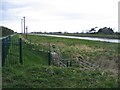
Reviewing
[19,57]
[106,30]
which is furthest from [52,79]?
[106,30]

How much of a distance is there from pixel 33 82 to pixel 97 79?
197cm

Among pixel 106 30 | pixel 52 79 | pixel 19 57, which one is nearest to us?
pixel 52 79

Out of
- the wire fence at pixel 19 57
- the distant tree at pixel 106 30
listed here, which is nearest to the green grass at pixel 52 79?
the wire fence at pixel 19 57

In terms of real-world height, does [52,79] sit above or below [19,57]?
below

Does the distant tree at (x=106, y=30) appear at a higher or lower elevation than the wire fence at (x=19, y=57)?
higher

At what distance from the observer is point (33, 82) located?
8.77 meters

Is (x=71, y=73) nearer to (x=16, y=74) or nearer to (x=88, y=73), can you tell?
(x=88, y=73)

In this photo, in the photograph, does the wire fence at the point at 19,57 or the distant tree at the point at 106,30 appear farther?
the distant tree at the point at 106,30

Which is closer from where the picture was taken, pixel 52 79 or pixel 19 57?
pixel 52 79

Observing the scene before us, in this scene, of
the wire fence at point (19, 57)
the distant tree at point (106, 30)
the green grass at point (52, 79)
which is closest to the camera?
the green grass at point (52, 79)

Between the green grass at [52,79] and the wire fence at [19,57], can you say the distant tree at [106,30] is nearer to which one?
the wire fence at [19,57]

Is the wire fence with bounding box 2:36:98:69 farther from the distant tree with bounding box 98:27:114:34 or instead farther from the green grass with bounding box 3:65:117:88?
the distant tree with bounding box 98:27:114:34

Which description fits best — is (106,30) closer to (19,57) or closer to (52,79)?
(19,57)

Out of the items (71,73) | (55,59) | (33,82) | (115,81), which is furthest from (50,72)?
(55,59)
